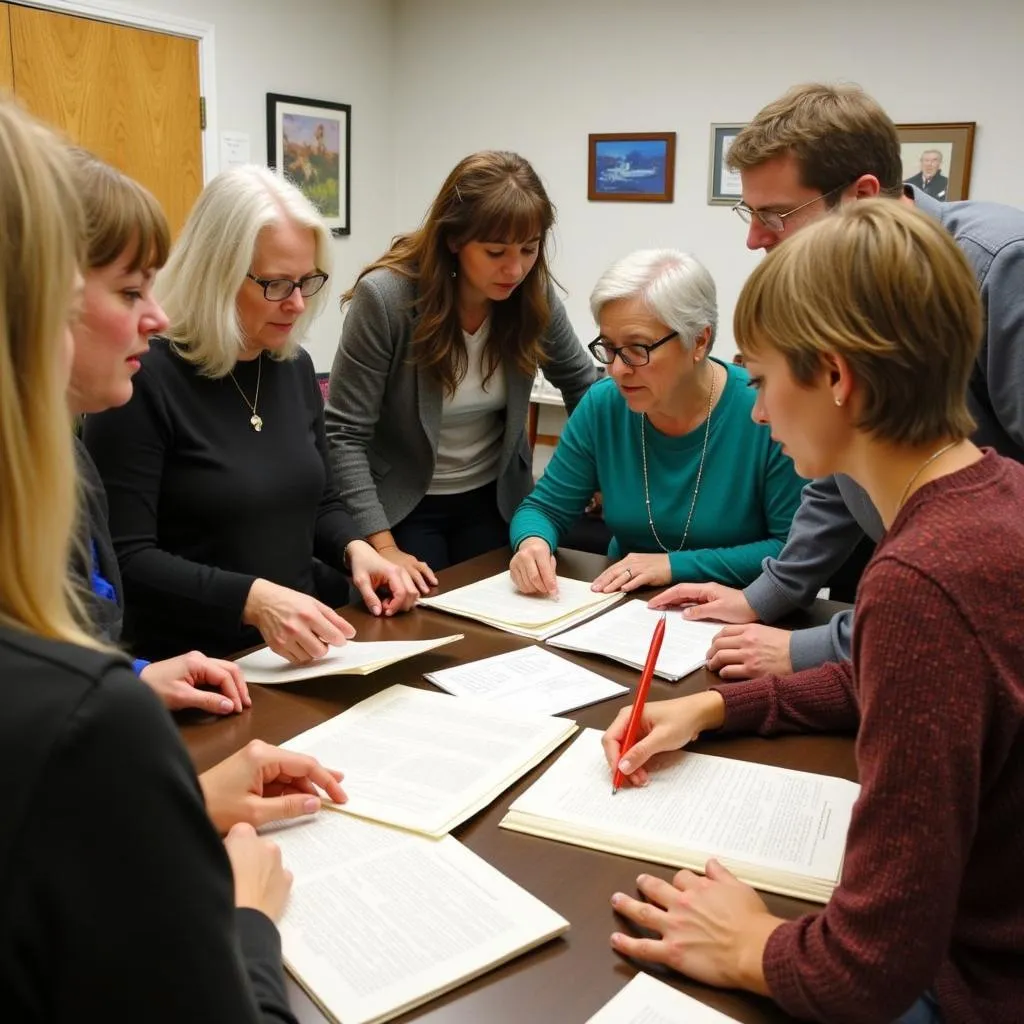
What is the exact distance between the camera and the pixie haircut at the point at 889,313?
851mm

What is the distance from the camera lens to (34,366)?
572 mm

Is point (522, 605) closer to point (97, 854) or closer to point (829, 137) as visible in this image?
point (829, 137)

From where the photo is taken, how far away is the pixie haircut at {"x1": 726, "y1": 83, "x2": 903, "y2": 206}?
1607 mm

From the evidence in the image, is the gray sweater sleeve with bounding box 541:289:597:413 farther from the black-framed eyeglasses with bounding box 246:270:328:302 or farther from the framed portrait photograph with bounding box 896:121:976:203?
the framed portrait photograph with bounding box 896:121:976:203

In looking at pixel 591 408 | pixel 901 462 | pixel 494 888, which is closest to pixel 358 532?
pixel 591 408

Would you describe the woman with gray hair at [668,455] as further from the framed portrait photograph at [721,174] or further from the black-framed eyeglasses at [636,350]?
the framed portrait photograph at [721,174]

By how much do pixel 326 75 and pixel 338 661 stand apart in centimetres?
416

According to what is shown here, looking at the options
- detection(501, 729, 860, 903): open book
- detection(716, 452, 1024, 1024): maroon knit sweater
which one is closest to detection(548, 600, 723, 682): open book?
detection(501, 729, 860, 903): open book

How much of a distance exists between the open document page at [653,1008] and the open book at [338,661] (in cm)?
64

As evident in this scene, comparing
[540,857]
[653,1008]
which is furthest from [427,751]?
[653,1008]

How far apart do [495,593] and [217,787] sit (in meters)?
0.85

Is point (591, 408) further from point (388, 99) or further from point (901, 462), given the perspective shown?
point (388, 99)

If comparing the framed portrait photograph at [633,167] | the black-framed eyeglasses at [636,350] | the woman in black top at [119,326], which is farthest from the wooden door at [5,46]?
the woman in black top at [119,326]

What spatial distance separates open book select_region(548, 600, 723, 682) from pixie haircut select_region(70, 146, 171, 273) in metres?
0.82
